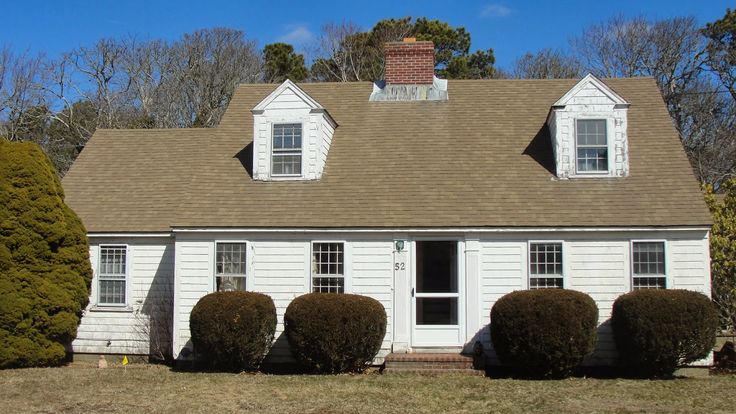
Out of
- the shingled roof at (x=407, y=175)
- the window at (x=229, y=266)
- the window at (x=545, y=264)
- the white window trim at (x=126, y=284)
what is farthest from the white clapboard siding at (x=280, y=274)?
the window at (x=545, y=264)

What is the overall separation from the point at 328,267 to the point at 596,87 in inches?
285

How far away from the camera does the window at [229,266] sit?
15.4m

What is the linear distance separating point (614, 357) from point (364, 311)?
5256 mm

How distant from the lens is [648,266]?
579 inches

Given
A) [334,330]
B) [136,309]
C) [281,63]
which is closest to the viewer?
[334,330]

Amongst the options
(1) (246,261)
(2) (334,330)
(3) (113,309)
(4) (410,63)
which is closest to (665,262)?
(2) (334,330)

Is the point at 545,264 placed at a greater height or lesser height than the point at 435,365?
greater

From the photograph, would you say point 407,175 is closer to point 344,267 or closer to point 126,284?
point 344,267

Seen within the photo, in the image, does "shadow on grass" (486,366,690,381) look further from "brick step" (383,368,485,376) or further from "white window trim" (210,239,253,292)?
"white window trim" (210,239,253,292)

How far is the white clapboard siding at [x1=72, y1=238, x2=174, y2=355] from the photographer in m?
16.5

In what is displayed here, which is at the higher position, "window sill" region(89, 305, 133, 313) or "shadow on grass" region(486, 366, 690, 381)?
"window sill" region(89, 305, 133, 313)

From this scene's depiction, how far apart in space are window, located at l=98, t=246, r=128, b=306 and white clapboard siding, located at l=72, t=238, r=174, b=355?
0.14 meters

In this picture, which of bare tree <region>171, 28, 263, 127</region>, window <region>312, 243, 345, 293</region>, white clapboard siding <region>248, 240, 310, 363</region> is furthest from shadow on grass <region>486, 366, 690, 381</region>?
bare tree <region>171, 28, 263, 127</region>

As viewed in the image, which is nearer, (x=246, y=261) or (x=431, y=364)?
(x=431, y=364)
